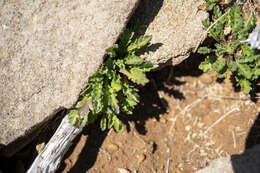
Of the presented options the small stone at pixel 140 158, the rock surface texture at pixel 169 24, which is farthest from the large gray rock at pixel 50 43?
the small stone at pixel 140 158

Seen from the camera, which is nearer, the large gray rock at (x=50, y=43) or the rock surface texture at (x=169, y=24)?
the large gray rock at (x=50, y=43)

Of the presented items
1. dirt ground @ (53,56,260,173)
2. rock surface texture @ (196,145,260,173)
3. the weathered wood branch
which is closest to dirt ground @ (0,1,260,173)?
dirt ground @ (53,56,260,173)

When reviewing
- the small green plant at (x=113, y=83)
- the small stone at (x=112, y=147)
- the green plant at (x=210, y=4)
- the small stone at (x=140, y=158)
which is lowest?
the small stone at (x=140, y=158)

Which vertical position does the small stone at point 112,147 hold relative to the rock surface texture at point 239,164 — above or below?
above

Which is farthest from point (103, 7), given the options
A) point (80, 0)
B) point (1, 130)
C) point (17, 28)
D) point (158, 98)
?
point (1, 130)

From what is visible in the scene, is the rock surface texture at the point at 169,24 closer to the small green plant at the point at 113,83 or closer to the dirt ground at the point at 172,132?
the small green plant at the point at 113,83

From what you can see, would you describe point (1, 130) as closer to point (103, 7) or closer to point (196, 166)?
point (103, 7)
